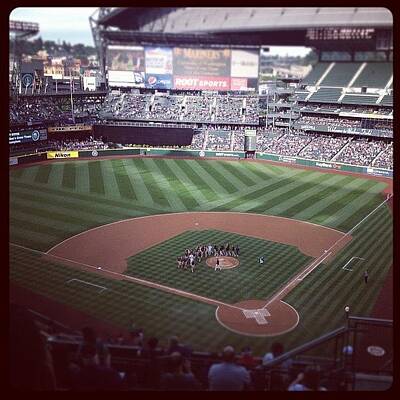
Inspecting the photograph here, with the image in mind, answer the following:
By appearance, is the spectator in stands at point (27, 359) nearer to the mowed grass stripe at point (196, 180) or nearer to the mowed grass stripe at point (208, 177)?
the mowed grass stripe at point (196, 180)

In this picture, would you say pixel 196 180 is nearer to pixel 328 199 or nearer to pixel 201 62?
pixel 328 199

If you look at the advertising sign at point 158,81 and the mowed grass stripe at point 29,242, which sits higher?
the advertising sign at point 158,81

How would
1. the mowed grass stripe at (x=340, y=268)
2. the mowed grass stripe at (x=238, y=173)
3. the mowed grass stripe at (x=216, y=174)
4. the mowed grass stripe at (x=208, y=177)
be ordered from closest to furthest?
the mowed grass stripe at (x=340, y=268) → the mowed grass stripe at (x=208, y=177) → the mowed grass stripe at (x=216, y=174) → the mowed grass stripe at (x=238, y=173)

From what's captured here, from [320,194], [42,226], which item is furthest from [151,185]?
[320,194]

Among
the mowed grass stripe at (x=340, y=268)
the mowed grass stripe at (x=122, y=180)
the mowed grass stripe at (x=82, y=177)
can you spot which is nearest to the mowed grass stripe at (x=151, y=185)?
the mowed grass stripe at (x=122, y=180)

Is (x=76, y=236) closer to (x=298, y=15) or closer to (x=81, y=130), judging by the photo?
(x=81, y=130)

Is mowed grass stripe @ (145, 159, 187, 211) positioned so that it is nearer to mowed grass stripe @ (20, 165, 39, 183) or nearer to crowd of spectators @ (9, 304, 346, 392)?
mowed grass stripe @ (20, 165, 39, 183)
